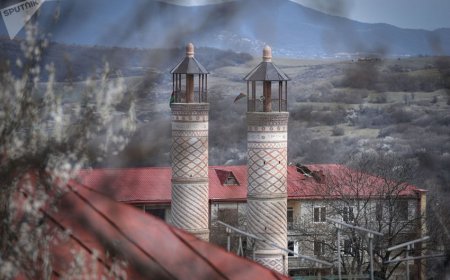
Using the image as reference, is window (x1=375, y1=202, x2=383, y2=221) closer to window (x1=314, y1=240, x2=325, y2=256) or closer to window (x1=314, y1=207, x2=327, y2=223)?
window (x1=314, y1=240, x2=325, y2=256)

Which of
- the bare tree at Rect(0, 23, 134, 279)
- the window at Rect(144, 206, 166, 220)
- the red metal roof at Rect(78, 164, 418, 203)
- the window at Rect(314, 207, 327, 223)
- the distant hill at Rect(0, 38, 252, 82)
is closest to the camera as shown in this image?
the distant hill at Rect(0, 38, 252, 82)

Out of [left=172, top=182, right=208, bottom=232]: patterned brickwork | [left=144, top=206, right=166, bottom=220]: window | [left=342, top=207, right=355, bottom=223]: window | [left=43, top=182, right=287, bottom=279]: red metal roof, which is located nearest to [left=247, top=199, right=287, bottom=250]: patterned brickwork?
[left=172, top=182, right=208, bottom=232]: patterned brickwork

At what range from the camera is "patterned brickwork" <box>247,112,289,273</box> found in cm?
897

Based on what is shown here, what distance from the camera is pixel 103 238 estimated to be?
89 cm

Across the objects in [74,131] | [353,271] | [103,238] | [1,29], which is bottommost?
[353,271]

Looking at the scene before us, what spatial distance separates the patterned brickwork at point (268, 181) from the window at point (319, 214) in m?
3.34

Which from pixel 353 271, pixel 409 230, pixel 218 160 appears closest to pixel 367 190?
pixel 409 230

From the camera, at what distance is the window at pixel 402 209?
1173 centimetres

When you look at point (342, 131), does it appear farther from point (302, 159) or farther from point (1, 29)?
point (1, 29)

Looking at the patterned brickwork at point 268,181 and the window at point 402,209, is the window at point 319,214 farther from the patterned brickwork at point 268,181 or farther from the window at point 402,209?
the patterned brickwork at point 268,181

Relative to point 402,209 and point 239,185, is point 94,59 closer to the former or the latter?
point 402,209

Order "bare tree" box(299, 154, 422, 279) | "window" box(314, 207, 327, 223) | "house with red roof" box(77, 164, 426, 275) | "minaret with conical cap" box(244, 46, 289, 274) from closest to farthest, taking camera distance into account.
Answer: "minaret with conical cap" box(244, 46, 289, 274), "bare tree" box(299, 154, 422, 279), "house with red roof" box(77, 164, 426, 275), "window" box(314, 207, 327, 223)

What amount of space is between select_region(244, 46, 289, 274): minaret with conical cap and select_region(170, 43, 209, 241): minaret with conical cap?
50cm

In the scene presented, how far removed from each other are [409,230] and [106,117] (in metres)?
10.9
